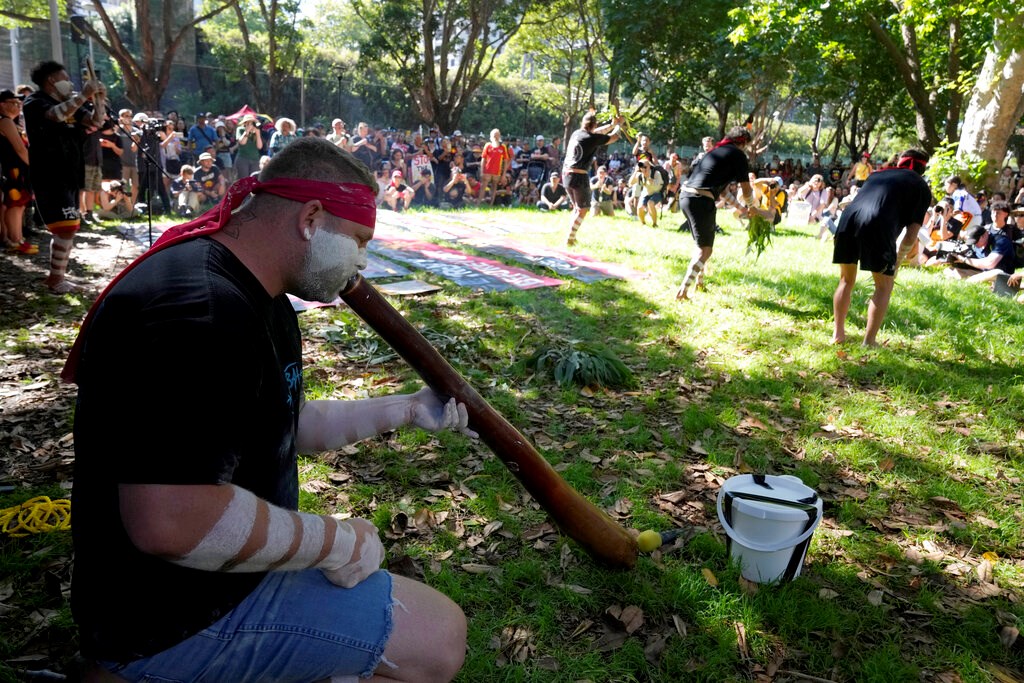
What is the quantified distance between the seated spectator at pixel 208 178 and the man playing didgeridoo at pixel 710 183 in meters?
9.91

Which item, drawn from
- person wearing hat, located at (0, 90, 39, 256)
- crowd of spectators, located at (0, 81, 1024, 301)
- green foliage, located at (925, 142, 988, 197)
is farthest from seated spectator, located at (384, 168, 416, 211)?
green foliage, located at (925, 142, 988, 197)

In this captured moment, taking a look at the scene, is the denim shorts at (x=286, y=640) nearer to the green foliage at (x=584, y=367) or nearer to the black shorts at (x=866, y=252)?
the green foliage at (x=584, y=367)

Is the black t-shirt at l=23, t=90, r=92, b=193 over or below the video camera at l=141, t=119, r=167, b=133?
below

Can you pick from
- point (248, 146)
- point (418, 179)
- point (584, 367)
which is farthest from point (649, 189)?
point (584, 367)

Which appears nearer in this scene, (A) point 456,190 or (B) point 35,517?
(B) point 35,517

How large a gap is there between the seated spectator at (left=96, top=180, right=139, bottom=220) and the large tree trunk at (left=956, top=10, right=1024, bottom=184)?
1526 cm

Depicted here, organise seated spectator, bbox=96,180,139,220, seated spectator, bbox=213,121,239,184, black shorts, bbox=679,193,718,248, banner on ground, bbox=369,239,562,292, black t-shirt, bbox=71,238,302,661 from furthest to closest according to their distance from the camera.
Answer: seated spectator, bbox=213,121,239,184, seated spectator, bbox=96,180,139,220, banner on ground, bbox=369,239,562,292, black shorts, bbox=679,193,718,248, black t-shirt, bbox=71,238,302,661

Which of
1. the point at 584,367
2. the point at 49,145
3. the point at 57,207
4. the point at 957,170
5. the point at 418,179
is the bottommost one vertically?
the point at 584,367

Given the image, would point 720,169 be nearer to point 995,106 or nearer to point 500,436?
point 500,436

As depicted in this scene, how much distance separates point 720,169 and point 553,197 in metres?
11.3

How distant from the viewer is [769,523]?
9.86 ft

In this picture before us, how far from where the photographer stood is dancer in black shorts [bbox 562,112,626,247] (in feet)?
36.4

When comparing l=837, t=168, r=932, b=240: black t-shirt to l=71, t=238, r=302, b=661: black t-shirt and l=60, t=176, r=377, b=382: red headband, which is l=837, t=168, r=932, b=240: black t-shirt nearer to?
l=60, t=176, r=377, b=382: red headband

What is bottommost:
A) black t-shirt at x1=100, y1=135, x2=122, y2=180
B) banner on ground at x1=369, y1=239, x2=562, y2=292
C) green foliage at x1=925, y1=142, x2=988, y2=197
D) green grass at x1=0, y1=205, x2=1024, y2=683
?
green grass at x1=0, y1=205, x2=1024, y2=683
